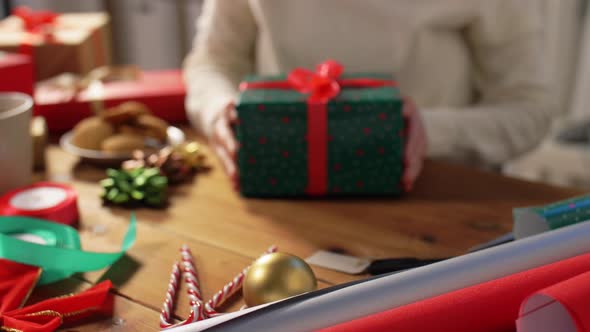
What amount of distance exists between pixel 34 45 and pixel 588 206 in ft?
3.61

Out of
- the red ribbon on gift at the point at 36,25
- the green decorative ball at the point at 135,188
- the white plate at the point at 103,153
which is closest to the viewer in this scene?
the green decorative ball at the point at 135,188

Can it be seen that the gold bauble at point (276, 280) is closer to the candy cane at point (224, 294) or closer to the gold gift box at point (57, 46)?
the candy cane at point (224, 294)

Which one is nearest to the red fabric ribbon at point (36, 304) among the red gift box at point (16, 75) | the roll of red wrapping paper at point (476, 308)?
the roll of red wrapping paper at point (476, 308)

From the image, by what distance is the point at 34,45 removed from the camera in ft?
4.05

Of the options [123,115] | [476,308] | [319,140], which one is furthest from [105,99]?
[476,308]

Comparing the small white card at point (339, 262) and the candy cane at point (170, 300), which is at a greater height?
Result: the candy cane at point (170, 300)

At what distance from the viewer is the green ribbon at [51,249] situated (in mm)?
537

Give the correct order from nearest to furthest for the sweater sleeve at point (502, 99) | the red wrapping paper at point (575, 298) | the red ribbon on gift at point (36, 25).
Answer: the red wrapping paper at point (575, 298)
the sweater sleeve at point (502, 99)
the red ribbon on gift at point (36, 25)

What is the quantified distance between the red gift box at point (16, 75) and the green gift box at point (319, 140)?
1.20 feet

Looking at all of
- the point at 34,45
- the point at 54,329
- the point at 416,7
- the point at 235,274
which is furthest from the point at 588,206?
the point at 34,45

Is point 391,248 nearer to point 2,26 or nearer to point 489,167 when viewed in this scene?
point 489,167

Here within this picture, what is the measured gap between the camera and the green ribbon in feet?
1.76

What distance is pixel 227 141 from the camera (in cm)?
81

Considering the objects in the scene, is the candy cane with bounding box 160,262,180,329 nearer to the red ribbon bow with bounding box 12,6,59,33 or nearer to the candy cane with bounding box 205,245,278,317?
the candy cane with bounding box 205,245,278,317
